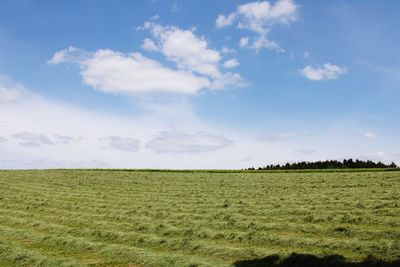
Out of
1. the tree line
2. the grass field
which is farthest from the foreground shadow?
the tree line

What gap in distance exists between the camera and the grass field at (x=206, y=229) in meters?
13.6

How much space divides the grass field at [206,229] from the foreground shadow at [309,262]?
30mm

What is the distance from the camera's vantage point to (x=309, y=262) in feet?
41.2

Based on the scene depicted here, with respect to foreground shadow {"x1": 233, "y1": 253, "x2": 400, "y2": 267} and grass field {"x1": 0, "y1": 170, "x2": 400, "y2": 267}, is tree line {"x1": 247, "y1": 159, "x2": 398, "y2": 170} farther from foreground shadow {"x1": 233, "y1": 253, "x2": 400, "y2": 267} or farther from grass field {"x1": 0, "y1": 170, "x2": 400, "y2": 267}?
foreground shadow {"x1": 233, "y1": 253, "x2": 400, "y2": 267}

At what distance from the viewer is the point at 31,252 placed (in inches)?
592

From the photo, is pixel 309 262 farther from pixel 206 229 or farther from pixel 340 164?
pixel 340 164

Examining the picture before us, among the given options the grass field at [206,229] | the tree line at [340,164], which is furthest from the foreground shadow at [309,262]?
the tree line at [340,164]

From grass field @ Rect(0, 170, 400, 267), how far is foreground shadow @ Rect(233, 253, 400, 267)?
3 centimetres

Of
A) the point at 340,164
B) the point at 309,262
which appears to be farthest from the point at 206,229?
the point at 340,164

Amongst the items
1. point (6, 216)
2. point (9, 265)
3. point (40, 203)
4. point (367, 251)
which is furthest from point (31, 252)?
point (40, 203)

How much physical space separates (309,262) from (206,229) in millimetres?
5383

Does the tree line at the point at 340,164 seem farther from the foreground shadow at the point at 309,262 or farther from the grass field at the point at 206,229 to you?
the foreground shadow at the point at 309,262

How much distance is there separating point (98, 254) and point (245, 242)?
16.4 ft

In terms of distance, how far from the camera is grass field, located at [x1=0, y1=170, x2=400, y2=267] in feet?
44.5
